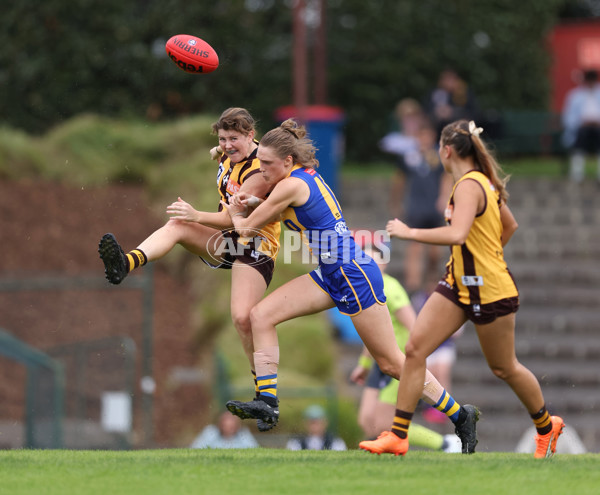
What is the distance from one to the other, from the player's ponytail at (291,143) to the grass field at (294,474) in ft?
6.58

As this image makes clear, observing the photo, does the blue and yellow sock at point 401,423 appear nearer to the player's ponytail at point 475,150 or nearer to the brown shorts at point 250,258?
the brown shorts at point 250,258

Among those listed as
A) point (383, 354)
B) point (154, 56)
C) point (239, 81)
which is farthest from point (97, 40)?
point (383, 354)

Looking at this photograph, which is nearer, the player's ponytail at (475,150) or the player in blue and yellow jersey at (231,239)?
the player's ponytail at (475,150)

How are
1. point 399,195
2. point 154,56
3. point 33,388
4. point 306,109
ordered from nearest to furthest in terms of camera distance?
point 33,388, point 399,195, point 306,109, point 154,56

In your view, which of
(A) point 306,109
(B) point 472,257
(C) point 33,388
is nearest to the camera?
(B) point 472,257

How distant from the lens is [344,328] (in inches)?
550

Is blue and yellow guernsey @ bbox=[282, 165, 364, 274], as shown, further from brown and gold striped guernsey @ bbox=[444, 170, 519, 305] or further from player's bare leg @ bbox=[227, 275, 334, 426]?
brown and gold striped guernsey @ bbox=[444, 170, 519, 305]

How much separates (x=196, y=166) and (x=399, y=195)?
11.7 feet

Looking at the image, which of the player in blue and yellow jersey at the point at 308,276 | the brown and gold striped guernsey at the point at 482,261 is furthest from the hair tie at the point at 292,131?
the brown and gold striped guernsey at the point at 482,261

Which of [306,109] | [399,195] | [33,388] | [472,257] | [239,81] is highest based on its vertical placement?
[239,81]

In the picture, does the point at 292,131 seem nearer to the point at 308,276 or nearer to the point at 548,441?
the point at 308,276

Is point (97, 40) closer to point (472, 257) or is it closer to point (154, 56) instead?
point (154, 56)

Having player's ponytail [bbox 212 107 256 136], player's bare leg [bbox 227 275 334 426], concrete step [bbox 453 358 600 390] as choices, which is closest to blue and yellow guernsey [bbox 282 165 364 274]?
player's bare leg [bbox 227 275 334 426]

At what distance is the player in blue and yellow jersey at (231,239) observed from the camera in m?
7.14
